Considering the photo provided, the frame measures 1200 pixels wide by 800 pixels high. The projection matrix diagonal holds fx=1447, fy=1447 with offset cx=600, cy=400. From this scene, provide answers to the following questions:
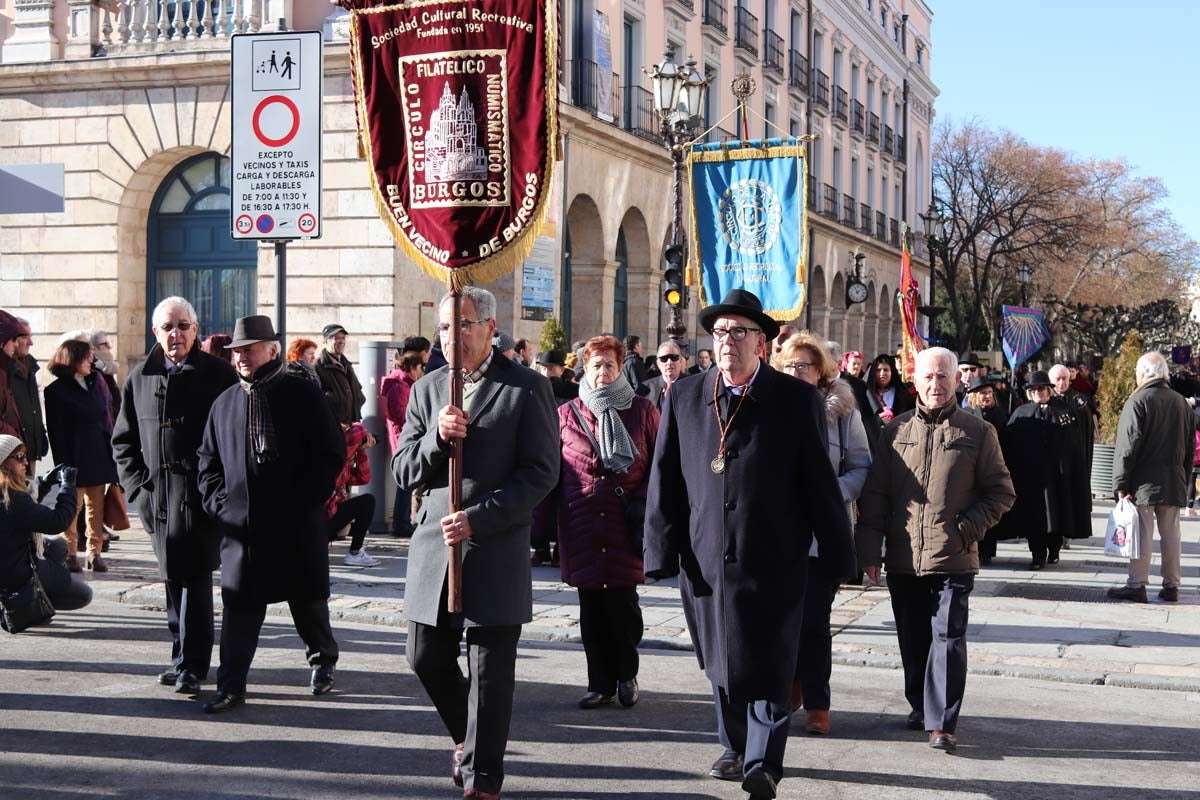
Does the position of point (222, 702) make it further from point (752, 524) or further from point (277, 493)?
point (752, 524)

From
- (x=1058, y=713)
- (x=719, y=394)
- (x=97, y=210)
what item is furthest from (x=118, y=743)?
(x=97, y=210)

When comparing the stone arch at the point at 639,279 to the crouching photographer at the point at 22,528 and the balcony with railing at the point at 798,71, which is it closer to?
the balcony with railing at the point at 798,71

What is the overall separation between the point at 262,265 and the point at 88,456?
9446mm

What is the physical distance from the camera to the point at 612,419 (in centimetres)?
726

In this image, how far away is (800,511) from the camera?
17.8ft

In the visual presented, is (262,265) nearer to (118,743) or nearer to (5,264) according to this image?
(5,264)

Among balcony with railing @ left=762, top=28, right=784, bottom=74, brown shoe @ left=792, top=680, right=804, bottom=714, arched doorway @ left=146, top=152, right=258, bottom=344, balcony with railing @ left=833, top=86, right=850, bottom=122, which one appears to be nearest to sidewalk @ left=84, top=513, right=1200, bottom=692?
brown shoe @ left=792, top=680, right=804, bottom=714

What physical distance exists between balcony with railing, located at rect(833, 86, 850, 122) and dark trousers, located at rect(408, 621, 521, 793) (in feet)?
129

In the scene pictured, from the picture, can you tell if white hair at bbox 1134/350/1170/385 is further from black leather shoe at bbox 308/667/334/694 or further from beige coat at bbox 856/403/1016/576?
black leather shoe at bbox 308/667/334/694

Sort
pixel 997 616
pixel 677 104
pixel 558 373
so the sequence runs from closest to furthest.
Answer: pixel 997 616 → pixel 558 373 → pixel 677 104

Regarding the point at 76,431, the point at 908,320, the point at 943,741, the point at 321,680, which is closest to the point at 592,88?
the point at 908,320

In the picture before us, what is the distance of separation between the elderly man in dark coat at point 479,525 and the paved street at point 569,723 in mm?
455

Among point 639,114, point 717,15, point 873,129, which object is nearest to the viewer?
point 639,114

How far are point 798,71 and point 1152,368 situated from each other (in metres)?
29.6
